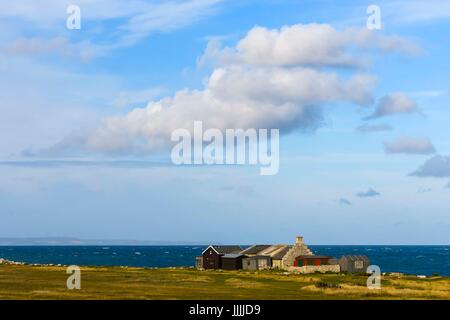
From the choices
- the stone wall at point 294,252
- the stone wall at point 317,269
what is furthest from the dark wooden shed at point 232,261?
the stone wall at point 317,269

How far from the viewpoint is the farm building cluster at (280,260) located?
12669cm

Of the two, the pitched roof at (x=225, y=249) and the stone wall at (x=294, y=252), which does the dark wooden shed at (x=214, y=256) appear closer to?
the pitched roof at (x=225, y=249)

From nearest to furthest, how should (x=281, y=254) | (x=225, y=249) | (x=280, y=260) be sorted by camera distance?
(x=280, y=260), (x=281, y=254), (x=225, y=249)

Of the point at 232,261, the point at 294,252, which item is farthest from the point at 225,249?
the point at 294,252

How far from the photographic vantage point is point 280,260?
130 meters

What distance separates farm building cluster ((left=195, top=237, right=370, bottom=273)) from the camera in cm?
12669

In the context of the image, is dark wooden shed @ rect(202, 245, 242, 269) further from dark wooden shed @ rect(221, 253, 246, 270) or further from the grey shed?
the grey shed

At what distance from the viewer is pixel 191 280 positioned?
93250 mm

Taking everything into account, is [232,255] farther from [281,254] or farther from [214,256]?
[281,254]

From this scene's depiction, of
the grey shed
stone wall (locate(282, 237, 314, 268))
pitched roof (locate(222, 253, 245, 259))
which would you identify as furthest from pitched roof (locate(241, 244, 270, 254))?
the grey shed
